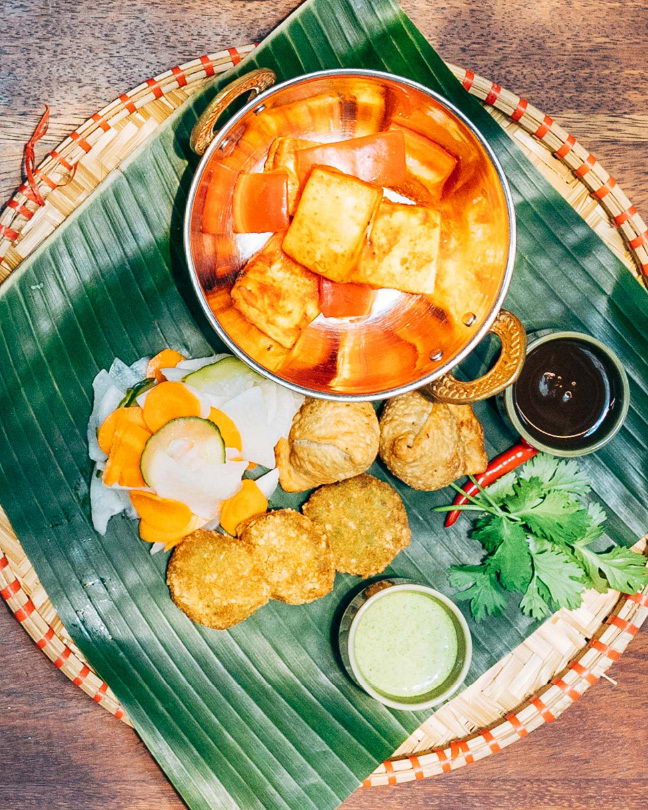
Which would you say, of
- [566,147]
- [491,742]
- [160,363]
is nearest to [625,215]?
[566,147]

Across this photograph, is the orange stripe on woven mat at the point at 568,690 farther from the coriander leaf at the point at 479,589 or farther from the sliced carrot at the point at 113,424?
the sliced carrot at the point at 113,424

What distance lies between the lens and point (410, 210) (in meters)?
2.66

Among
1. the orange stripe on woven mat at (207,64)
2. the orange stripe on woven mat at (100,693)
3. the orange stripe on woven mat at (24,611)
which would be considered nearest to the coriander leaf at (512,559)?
the orange stripe on woven mat at (100,693)

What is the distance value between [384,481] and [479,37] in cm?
205

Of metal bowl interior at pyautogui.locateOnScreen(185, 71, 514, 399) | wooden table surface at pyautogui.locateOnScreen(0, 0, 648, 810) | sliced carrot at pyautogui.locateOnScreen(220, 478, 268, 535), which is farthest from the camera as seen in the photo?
wooden table surface at pyautogui.locateOnScreen(0, 0, 648, 810)

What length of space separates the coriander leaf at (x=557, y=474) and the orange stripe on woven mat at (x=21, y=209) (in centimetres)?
237

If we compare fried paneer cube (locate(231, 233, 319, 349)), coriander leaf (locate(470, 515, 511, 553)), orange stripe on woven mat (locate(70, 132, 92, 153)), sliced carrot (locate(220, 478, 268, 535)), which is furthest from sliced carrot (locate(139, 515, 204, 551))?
orange stripe on woven mat (locate(70, 132, 92, 153))

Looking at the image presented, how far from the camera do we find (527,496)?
9.01 ft

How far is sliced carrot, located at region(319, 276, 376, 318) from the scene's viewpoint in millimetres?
2811

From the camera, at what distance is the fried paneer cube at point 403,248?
265cm

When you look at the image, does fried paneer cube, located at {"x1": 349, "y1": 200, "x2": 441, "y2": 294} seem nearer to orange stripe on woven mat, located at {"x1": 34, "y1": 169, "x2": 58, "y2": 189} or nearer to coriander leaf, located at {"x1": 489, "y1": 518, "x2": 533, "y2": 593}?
coriander leaf, located at {"x1": 489, "y1": 518, "x2": 533, "y2": 593}

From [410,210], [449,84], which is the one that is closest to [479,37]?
[449,84]

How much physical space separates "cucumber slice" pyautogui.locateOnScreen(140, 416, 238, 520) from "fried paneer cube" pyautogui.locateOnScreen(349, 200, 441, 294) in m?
0.91

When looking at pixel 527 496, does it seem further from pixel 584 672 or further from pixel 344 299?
pixel 344 299
